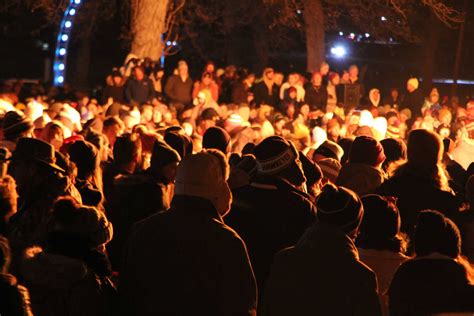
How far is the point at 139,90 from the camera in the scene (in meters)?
19.3

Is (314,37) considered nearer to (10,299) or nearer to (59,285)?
(59,285)

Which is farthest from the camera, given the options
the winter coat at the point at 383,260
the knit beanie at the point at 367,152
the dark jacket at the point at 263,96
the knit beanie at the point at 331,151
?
the dark jacket at the point at 263,96

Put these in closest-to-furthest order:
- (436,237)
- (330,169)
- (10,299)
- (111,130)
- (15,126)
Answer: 1. (10,299)
2. (436,237)
3. (330,169)
4. (15,126)
5. (111,130)

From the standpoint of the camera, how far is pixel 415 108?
79.8 feet

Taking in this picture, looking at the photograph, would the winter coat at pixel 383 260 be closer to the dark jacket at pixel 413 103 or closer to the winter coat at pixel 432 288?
the winter coat at pixel 432 288

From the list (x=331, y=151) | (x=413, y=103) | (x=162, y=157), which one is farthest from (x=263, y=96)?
(x=162, y=157)

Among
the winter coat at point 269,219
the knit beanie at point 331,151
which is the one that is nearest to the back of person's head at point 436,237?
the winter coat at point 269,219

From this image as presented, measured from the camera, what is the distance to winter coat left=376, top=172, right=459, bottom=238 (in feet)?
23.5

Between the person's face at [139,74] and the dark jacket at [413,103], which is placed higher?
the person's face at [139,74]

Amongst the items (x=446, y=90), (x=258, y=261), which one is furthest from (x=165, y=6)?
(x=258, y=261)

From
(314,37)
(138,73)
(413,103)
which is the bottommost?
(413,103)

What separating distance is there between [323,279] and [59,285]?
1.36m

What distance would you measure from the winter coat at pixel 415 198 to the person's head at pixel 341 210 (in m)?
1.71

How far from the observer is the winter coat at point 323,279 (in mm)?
5141
